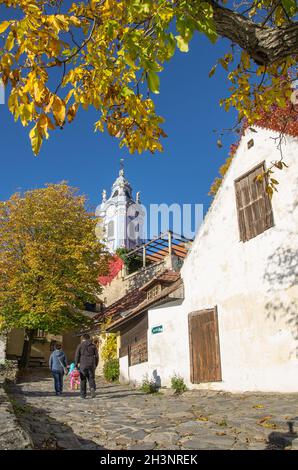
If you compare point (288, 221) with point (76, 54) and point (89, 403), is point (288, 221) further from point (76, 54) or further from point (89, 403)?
point (76, 54)

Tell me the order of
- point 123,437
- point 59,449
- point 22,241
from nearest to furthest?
point 59,449 → point 123,437 → point 22,241

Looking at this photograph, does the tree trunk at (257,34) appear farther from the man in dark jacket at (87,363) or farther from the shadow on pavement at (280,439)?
the man in dark jacket at (87,363)

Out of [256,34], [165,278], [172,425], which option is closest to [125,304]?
[165,278]

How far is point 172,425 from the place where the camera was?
6930 mm

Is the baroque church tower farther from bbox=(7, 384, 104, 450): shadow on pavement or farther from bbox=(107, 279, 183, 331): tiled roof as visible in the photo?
bbox=(7, 384, 104, 450): shadow on pavement

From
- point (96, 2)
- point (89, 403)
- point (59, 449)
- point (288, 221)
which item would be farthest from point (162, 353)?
point (96, 2)

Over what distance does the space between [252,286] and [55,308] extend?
13.7 meters

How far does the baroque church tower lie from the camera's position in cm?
6294

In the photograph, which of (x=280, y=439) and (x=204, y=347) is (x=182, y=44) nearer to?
(x=280, y=439)

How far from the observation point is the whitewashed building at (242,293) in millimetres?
10469

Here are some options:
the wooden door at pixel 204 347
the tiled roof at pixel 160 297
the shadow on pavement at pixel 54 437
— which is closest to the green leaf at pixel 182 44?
the shadow on pavement at pixel 54 437

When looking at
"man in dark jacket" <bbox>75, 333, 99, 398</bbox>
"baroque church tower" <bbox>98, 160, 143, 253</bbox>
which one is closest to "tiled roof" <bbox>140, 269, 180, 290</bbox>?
"man in dark jacket" <bbox>75, 333, 99, 398</bbox>
